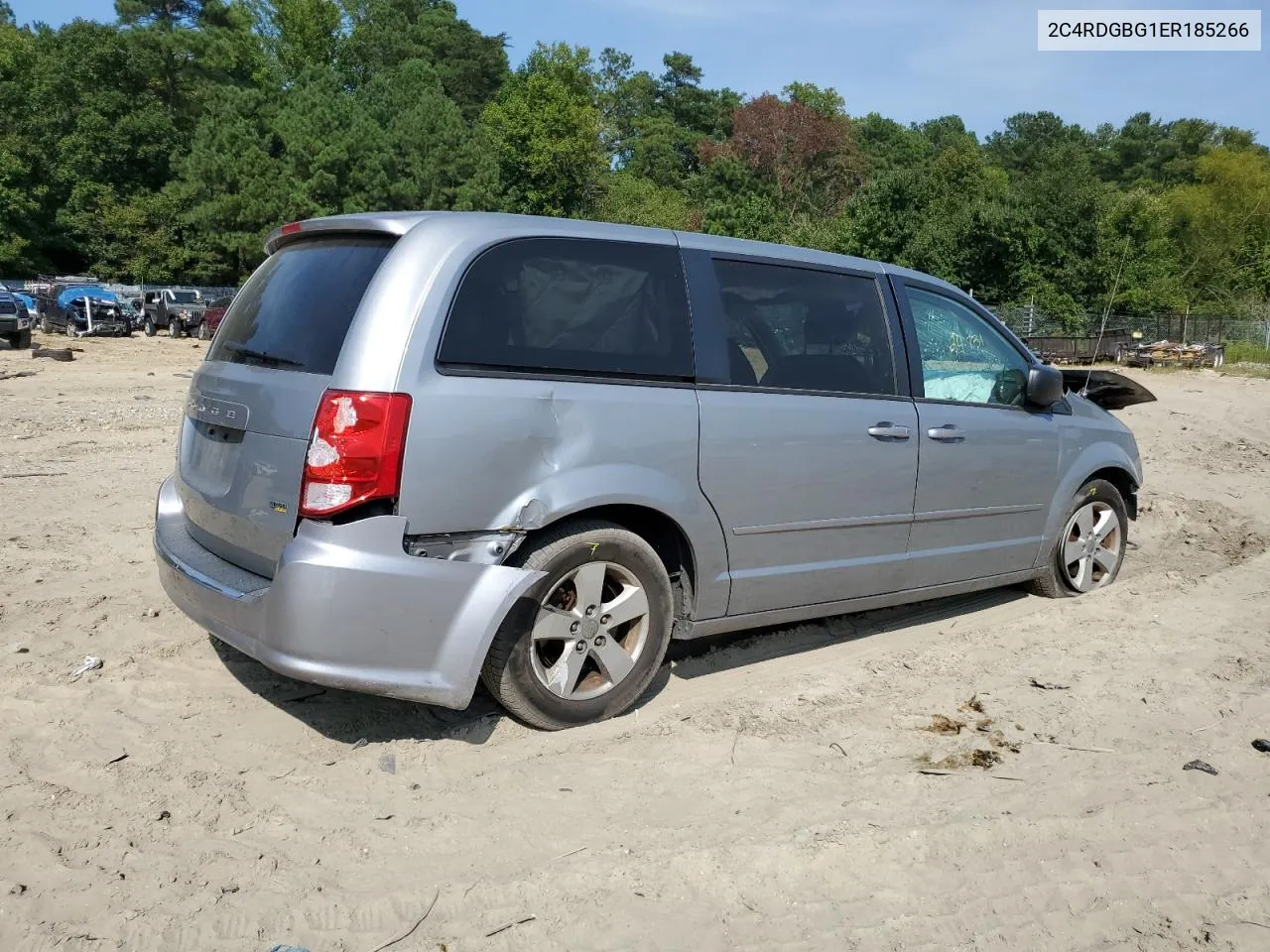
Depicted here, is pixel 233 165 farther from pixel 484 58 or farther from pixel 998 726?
pixel 998 726

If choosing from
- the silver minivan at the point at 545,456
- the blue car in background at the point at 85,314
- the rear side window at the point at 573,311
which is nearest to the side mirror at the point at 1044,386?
the silver minivan at the point at 545,456

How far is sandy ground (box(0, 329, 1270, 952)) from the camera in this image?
2848 mm

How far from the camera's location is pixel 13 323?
24469 millimetres

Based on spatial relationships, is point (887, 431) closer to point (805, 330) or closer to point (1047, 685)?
point (805, 330)

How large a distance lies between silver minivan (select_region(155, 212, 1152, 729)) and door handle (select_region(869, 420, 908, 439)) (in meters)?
0.01

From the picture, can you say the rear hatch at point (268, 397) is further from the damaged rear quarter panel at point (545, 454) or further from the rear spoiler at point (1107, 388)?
the rear spoiler at point (1107, 388)

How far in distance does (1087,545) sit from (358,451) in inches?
171

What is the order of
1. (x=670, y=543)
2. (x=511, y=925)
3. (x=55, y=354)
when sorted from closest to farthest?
1. (x=511, y=925)
2. (x=670, y=543)
3. (x=55, y=354)

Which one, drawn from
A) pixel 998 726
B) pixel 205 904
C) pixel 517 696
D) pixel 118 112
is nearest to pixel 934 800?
pixel 998 726

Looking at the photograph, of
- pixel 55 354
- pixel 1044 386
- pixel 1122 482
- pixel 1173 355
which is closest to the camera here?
pixel 1044 386

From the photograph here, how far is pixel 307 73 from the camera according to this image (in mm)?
59781

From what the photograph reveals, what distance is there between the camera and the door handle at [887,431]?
15.6ft

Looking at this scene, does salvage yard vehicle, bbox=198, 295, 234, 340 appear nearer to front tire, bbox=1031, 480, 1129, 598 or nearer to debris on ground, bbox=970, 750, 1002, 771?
front tire, bbox=1031, 480, 1129, 598

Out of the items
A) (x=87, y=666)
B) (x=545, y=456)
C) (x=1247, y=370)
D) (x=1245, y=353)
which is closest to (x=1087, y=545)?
(x=545, y=456)
